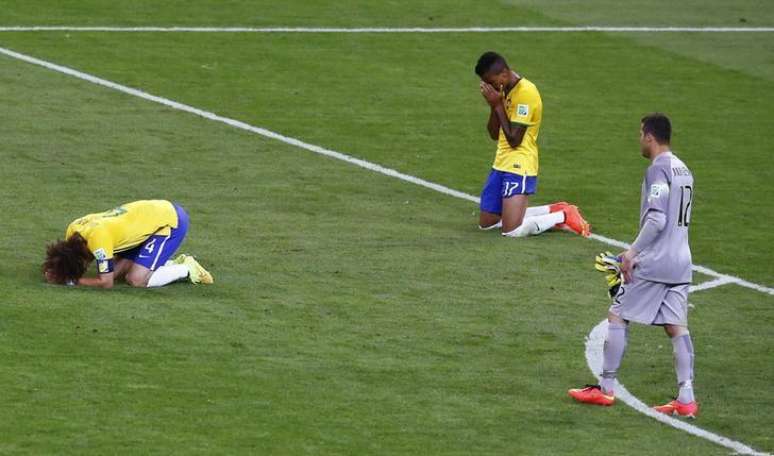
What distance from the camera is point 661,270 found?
11.2m

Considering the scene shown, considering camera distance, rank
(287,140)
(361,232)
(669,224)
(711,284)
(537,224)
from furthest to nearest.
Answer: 1. (287,140)
2. (537,224)
3. (361,232)
4. (711,284)
5. (669,224)

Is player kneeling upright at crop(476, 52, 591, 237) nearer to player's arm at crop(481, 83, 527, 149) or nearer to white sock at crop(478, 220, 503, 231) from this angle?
player's arm at crop(481, 83, 527, 149)

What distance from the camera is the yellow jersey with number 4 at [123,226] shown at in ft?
43.4

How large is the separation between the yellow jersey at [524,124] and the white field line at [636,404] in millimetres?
3523

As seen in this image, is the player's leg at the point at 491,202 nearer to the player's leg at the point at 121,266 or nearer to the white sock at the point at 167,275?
the white sock at the point at 167,275

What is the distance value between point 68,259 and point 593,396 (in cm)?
451

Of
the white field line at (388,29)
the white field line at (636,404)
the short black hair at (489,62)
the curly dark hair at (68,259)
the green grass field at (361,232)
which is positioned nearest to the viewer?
the white field line at (636,404)

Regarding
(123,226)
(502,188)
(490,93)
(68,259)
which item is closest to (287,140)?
(502,188)

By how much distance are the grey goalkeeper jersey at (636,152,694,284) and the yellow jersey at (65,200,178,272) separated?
4453 millimetres

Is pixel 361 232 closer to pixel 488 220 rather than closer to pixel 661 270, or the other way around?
pixel 488 220

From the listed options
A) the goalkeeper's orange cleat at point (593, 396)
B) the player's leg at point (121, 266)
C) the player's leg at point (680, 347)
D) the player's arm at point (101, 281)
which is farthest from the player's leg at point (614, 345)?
the player's leg at point (121, 266)

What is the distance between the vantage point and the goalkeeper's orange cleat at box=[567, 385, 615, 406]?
11344mm

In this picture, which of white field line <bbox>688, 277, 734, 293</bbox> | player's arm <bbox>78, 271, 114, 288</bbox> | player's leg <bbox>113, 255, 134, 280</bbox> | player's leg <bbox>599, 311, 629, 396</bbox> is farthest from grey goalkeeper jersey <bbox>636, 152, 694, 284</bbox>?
player's leg <bbox>113, 255, 134, 280</bbox>

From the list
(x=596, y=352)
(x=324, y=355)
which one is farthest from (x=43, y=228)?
(x=596, y=352)
